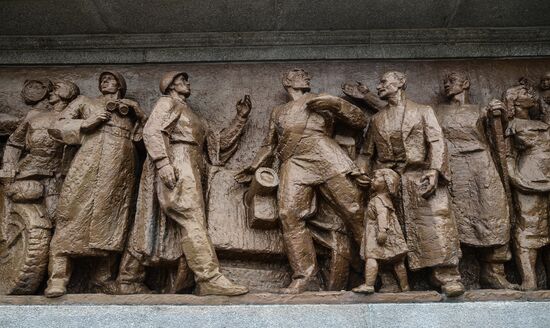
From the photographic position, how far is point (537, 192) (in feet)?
19.9

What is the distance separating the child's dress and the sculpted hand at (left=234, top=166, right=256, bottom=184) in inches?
49.8

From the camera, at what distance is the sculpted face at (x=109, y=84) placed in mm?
6434

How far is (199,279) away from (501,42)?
443cm

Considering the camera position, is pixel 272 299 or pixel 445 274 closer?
pixel 272 299

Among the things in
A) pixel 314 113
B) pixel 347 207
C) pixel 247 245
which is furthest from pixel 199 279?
pixel 314 113

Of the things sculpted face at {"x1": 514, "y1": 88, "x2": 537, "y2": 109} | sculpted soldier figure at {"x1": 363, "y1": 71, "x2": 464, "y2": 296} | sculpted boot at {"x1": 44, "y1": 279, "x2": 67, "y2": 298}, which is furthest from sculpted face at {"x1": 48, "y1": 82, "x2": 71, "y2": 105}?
sculpted face at {"x1": 514, "y1": 88, "x2": 537, "y2": 109}

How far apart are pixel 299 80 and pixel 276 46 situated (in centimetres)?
86

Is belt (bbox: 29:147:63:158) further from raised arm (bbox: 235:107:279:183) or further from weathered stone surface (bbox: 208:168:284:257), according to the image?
raised arm (bbox: 235:107:279:183)

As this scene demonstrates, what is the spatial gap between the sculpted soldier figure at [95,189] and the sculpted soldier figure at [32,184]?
0.66ft

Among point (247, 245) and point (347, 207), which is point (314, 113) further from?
point (247, 245)

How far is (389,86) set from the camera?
245 inches

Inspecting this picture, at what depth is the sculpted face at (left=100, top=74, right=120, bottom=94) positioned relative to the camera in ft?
21.1

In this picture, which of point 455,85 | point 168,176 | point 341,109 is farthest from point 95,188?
point 455,85

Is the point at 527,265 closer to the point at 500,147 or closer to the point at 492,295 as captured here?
the point at 492,295
